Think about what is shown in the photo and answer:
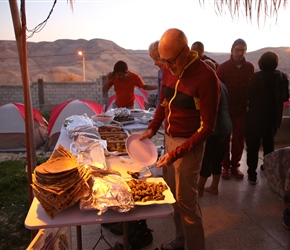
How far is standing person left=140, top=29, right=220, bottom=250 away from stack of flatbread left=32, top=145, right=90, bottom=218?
64 centimetres

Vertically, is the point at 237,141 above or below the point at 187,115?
below

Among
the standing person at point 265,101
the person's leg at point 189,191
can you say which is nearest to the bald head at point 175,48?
the person's leg at point 189,191

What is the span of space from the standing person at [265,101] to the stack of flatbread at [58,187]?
2.87 m

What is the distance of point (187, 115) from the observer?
6.64ft

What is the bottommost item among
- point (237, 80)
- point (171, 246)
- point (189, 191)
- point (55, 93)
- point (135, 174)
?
point (171, 246)

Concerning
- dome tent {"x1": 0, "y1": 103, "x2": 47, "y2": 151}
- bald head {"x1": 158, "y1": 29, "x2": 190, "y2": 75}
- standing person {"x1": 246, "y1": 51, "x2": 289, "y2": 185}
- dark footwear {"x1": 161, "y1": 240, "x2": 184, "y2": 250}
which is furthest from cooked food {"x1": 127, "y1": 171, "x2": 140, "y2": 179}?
dome tent {"x1": 0, "y1": 103, "x2": 47, "y2": 151}

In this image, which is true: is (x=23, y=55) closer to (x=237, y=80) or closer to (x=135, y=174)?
(x=135, y=174)

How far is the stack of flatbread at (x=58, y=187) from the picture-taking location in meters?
1.49

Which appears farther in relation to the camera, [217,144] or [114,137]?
[217,144]

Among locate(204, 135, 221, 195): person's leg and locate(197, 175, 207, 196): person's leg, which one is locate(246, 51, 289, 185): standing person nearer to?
locate(204, 135, 221, 195): person's leg

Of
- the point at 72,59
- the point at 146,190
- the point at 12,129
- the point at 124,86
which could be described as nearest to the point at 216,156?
the point at 146,190

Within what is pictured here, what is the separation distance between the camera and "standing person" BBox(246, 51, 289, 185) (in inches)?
143

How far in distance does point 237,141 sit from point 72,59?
53061mm

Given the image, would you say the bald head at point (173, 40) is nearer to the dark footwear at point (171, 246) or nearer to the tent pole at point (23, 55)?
the tent pole at point (23, 55)
